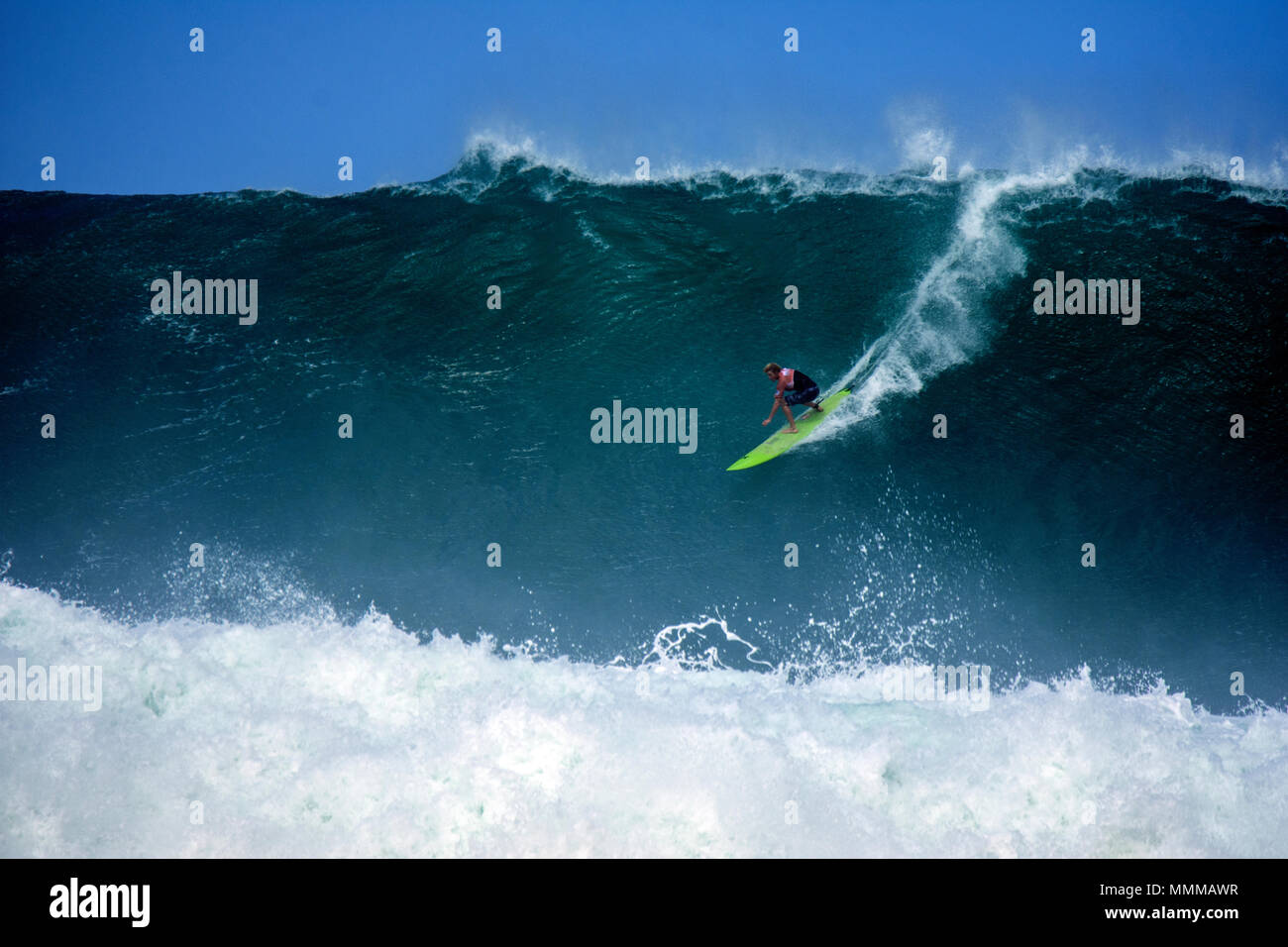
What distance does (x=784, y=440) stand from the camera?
344 inches

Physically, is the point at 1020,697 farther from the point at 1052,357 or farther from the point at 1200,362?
the point at 1200,362

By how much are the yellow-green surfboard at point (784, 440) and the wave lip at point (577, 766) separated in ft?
8.88

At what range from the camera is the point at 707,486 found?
8492mm

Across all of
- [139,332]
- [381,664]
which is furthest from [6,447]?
[381,664]

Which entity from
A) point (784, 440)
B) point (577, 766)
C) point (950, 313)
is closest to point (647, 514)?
point (784, 440)

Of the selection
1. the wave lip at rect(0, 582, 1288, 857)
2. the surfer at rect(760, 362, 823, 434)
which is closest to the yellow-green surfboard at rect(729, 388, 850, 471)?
the surfer at rect(760, 362, 823, 434)

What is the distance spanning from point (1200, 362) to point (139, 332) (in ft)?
40.4

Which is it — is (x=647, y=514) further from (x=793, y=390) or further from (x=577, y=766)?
(x=577, y=766)

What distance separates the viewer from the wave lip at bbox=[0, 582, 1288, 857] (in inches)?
201

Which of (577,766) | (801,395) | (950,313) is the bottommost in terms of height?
(577,766)

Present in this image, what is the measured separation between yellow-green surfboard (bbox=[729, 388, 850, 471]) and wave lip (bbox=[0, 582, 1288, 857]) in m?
2.71

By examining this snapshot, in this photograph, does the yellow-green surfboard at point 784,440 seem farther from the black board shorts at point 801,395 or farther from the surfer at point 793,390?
the black board shorts at point 801,395

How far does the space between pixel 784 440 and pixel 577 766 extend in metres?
4.36

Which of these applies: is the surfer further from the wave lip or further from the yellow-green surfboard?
the wave lip
